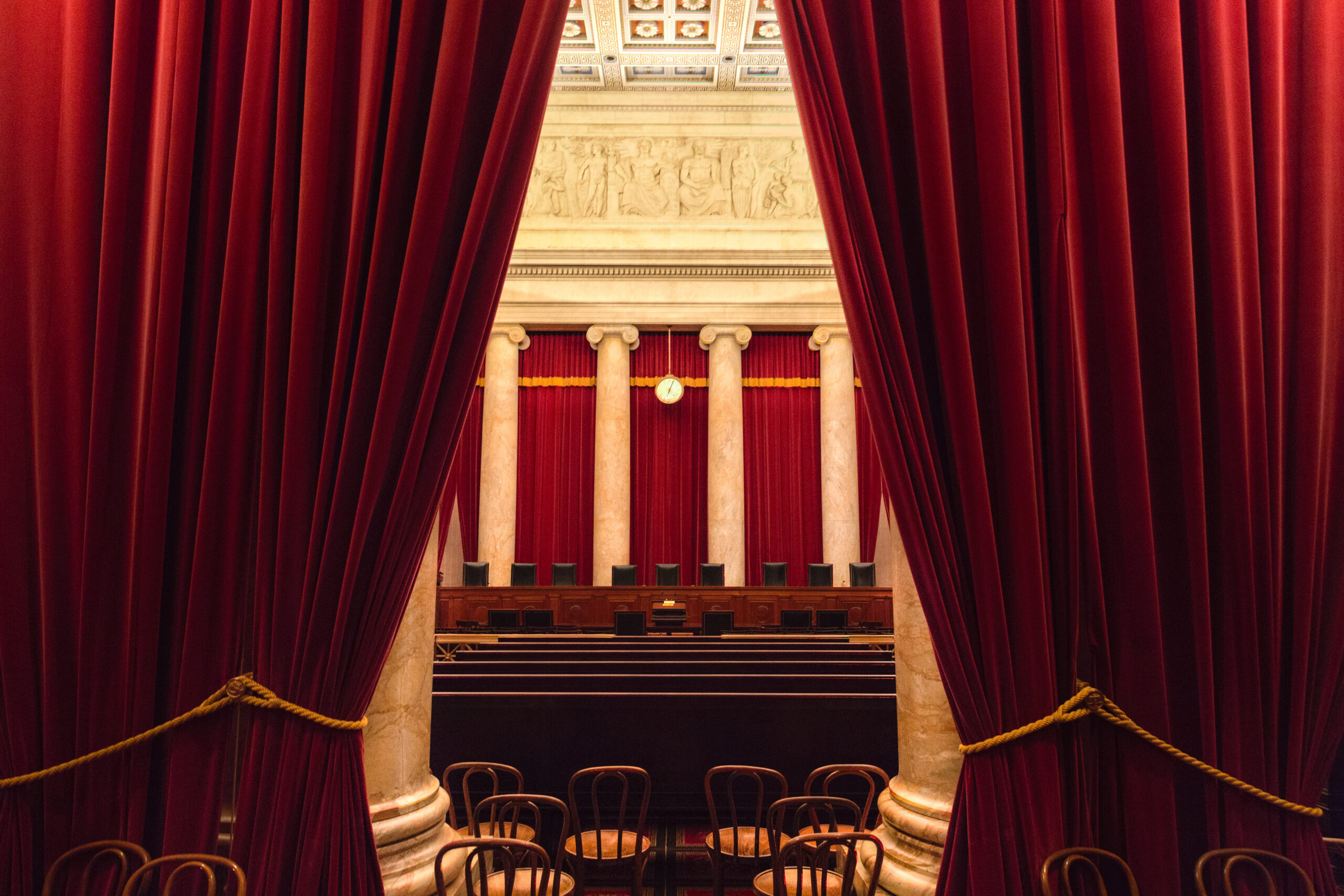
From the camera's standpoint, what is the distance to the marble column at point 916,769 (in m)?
2.34

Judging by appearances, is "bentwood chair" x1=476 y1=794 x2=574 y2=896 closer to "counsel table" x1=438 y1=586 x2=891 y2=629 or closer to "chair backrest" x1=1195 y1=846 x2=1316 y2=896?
"chair backrest" x1=1195 y1=846 x2=1316 y2=896

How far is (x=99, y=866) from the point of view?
2.05 m

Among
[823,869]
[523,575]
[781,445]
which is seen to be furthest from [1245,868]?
[781,445]

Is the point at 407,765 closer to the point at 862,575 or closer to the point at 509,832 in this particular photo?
the point at 509,832

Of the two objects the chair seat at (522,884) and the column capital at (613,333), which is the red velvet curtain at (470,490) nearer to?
the column capital at (613,333)

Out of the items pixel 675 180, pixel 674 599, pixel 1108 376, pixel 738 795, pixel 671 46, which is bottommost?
pixel 738 795

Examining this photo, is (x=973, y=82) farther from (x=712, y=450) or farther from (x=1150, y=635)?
(x=712, y=450)

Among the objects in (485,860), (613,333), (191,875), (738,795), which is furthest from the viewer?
(613,333)

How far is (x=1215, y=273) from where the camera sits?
7.10 ft

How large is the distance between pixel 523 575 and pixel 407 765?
26.2ft

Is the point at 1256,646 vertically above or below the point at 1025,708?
above

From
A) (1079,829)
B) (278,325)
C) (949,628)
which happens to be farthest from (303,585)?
(1079,829)

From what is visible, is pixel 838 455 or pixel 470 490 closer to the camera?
pixel 838 455

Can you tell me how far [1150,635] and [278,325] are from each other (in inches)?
91.6
